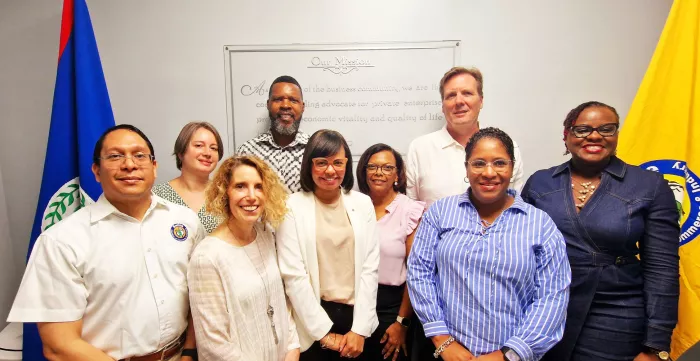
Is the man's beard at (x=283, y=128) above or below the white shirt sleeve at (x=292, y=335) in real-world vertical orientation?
above

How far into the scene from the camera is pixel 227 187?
5.14 feet

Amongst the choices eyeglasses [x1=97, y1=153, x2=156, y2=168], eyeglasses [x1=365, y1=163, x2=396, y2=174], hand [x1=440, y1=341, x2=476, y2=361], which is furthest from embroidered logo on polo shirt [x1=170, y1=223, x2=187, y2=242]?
hand [x1=440, y1=341, x2=476, y2=361]

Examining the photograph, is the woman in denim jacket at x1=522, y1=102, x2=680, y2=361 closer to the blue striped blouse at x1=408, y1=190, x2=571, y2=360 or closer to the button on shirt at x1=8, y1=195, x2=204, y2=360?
the blue striped blouse at x1=408, y1=190, x2=571, y2=360

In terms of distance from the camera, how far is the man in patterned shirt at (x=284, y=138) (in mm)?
2400

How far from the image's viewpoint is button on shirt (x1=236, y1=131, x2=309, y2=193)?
2.37 metres

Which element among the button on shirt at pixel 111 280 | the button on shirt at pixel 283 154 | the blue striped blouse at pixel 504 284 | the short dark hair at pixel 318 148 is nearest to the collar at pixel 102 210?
the button on shirt at pixel 111 280

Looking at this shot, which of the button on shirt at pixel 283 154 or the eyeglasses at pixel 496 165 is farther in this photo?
the button on shirt at pixel 283 154

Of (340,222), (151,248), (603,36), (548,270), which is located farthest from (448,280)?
(603,36)

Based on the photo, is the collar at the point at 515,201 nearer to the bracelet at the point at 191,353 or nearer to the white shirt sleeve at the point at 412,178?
the white shirt sleeve at the point at 412,178

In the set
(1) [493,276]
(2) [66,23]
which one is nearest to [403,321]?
(1) [493,276]

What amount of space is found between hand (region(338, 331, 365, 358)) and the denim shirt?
3.21 ft

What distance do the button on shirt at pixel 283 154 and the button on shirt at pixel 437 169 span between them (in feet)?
2.51

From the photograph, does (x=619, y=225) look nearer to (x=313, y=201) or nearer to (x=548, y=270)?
(x=548, y=270)

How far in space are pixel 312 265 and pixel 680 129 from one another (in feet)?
8.08
